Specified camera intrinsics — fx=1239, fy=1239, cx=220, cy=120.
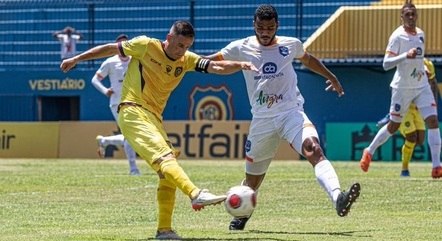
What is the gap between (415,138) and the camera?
21.6 m

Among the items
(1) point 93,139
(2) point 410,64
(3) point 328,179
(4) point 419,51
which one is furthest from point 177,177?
(1) point 93,139

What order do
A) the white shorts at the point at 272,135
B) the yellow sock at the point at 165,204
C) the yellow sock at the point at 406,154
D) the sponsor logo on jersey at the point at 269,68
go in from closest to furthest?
the yellow sock at the point at 165,204, the white shorts at the point at 272,135, the sponsor logo on jersey at the point at 269,68, the yellow sock at the point at 406,154

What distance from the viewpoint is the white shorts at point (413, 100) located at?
65.3 feet

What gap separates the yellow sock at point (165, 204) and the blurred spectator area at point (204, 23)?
19.8 m

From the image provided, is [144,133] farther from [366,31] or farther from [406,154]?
[366,31]

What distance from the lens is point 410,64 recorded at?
20.1 metres

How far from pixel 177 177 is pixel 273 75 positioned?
2097 millimetres

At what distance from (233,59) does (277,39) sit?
0.50 metres

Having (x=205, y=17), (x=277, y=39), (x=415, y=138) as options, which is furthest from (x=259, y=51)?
(x=205, y=17)

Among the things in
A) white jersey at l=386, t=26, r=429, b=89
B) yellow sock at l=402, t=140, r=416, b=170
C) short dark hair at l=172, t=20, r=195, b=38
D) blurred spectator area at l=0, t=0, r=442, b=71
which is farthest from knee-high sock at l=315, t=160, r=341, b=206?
blurred spectator area at l=0, t=0, r=442, b=71

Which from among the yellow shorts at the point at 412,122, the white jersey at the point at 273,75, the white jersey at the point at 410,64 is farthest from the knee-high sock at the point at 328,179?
the yellow shorts at the point at 412,122

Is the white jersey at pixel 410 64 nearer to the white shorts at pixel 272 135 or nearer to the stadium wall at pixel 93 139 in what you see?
the white shorts at pixel 272 135

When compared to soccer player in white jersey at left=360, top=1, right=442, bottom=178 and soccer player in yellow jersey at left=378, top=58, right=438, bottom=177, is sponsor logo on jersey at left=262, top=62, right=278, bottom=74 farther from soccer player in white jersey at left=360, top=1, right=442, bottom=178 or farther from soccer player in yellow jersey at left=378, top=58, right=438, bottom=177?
soccer player in yellow jersey at left=378, top=58, right=438, bottom=177

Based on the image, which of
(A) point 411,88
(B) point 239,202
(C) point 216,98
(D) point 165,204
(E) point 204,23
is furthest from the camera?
(E) point 204,23
